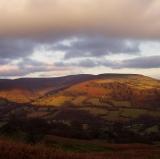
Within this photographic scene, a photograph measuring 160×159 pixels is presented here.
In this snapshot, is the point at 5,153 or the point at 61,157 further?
the point at 61,157

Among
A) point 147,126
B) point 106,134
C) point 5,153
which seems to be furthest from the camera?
point 147,126

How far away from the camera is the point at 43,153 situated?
553 inches

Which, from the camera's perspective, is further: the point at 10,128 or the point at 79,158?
the point at 10,128

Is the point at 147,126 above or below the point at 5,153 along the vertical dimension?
below

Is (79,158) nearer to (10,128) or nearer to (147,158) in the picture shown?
(147,158)

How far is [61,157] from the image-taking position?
14.4 meters

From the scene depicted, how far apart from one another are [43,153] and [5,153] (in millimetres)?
1395

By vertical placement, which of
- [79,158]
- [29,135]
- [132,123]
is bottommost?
[132,123]

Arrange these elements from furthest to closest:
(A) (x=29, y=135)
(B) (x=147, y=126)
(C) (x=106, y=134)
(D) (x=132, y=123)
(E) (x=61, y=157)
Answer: (D) (x=132, y=123) → (B) (x=147, y=126) → (C) (x=106, y=134) → (A) (x=29, y=135) → (E) (x=61, y=157)

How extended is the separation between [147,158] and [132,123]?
15742 centimetres

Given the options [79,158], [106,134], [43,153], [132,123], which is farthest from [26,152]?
[132,123]

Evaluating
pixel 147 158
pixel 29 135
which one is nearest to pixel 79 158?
pixel 147 158

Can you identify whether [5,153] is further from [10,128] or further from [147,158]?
[10,128]

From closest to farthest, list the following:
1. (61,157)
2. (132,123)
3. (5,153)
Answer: (5,153), (61,157), (132,123)
